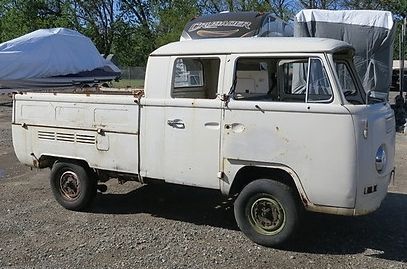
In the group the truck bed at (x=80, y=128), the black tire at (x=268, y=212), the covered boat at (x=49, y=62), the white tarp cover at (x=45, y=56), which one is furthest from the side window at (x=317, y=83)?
the white tarp cover at (x=45, y=56)

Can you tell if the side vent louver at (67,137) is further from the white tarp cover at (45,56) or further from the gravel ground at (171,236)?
the white tarp cover at (45,56)

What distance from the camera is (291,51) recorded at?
5371 mm

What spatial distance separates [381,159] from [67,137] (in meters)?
3.95

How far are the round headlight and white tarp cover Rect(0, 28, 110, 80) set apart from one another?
2070 cm

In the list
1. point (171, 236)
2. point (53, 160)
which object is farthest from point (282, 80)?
point (53, 160)

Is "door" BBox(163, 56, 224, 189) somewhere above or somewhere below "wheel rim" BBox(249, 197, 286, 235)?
above

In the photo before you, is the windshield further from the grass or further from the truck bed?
the grass

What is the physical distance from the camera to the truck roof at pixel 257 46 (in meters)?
5.32

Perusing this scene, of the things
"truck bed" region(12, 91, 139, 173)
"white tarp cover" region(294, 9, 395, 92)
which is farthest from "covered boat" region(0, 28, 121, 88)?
"truck bed" region(12, 91, 139, 173)

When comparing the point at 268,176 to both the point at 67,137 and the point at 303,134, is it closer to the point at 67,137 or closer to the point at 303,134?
the point at 303,134

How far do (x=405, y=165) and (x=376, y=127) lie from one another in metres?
5.13

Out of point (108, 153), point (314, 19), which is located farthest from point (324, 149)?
point (314, 19)

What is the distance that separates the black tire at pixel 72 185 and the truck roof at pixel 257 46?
77.8 inches

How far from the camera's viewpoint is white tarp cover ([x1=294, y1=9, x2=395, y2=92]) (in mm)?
13727
